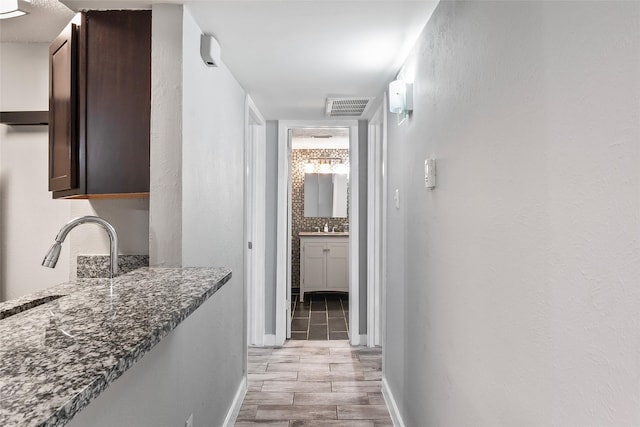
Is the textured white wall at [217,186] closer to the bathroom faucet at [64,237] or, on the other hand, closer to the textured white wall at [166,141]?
the textured white wall at [166,141]

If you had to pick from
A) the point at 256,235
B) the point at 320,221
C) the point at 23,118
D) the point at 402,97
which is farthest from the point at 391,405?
the point at 320,221

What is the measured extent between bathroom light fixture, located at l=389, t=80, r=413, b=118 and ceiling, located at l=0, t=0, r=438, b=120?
181 mm

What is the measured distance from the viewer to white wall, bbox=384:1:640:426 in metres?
0.71

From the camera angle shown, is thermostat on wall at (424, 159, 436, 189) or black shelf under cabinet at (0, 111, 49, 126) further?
black shelf under cabinet at (0, 111, 49, 126)

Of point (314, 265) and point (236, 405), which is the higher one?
point (314, 265)

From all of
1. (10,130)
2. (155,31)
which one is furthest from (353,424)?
(10,130)

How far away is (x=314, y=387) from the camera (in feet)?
10.5

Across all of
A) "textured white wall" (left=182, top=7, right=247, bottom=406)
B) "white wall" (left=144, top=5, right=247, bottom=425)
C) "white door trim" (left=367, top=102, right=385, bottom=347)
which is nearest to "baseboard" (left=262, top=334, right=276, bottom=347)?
"white door trim" (left=367, top=102, right=385, bottom=347)

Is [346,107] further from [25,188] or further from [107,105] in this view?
[25,188]

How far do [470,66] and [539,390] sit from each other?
94cm

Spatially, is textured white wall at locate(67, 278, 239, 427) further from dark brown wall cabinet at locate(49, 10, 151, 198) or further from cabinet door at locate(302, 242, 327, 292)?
cabinet door at locate(302, 242, 327, 292)

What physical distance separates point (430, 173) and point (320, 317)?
3765 millimetres

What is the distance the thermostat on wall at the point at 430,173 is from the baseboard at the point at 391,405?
144cm

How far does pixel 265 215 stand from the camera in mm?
4230
